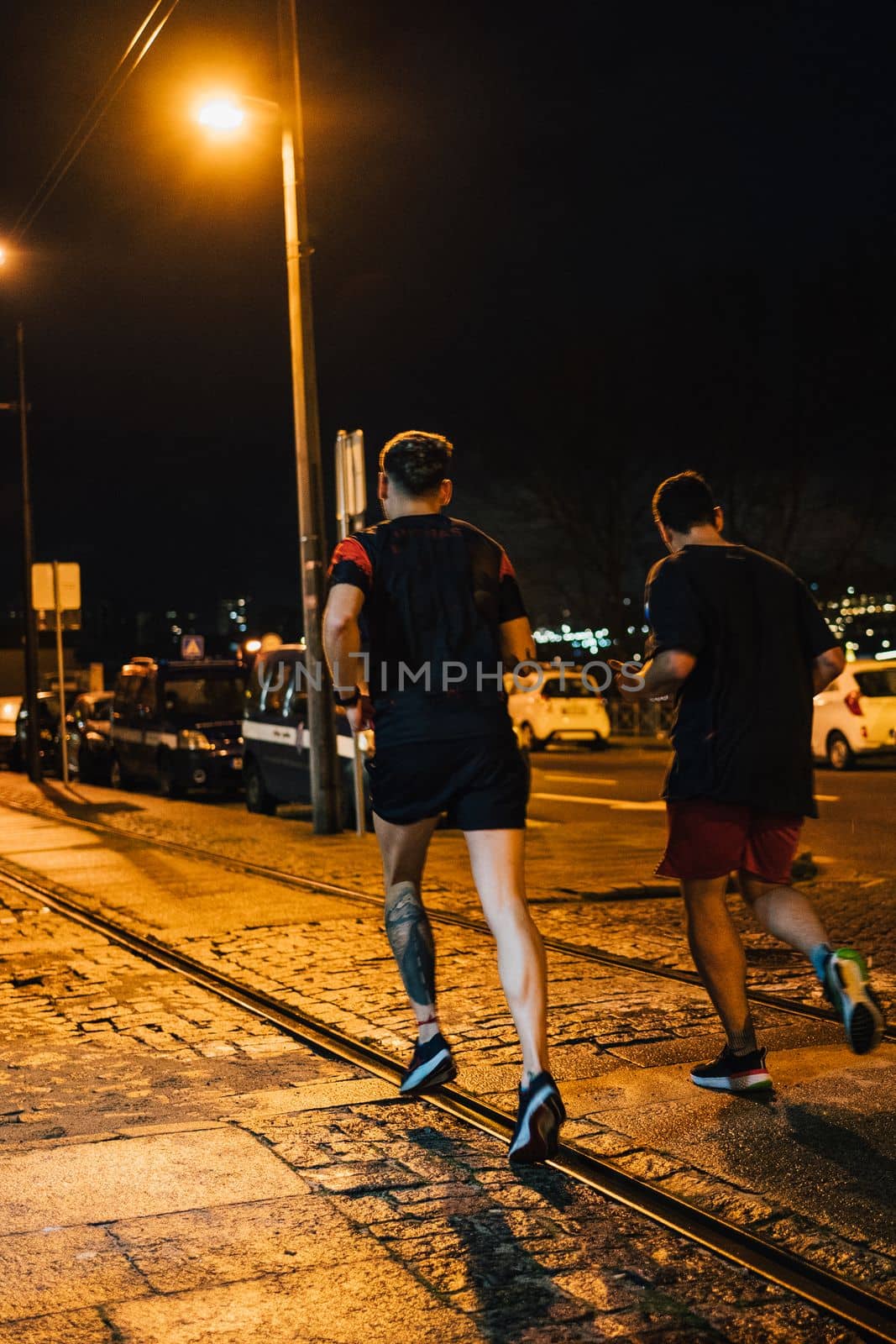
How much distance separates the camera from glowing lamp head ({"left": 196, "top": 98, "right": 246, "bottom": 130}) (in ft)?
46.0

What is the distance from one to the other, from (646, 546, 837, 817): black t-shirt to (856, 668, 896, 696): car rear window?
19.1 m

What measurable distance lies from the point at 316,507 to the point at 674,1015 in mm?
9203

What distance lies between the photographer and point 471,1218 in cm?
388

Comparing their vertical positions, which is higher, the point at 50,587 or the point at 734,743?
the point at 50,587

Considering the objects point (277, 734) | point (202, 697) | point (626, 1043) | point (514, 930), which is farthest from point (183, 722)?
point (514, 930)

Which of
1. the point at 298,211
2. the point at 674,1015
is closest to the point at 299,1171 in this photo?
the point at 674,1015

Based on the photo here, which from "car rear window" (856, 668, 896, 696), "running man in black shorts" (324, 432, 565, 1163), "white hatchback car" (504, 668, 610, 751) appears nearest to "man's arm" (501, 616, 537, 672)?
"running man in black shorts" (324, 432, 565, 1163)

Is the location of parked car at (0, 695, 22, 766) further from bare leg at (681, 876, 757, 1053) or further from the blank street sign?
bare leg at (681, 876, 757, 1053)

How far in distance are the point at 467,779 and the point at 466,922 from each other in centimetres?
451

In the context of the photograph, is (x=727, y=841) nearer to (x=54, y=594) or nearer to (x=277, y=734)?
(x=277, y=734)

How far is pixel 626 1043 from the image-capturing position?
564cm

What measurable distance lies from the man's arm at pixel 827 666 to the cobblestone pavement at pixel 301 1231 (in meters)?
1.71

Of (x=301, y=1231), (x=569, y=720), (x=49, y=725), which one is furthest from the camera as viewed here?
(x=569, y=720)

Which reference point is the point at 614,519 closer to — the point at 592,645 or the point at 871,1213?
the point at 592,645
